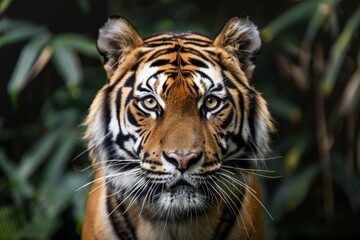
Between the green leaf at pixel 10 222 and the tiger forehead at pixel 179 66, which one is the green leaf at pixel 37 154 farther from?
the tiger forehead at pixel 179 66

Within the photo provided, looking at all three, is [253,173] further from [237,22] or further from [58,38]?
[58,38]

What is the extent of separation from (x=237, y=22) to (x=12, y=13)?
2.88 m

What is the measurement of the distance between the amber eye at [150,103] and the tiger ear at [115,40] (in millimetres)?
155

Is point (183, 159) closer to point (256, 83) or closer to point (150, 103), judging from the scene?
point (150, 103)

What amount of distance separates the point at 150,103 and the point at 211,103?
0.16m

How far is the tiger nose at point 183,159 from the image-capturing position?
200cm

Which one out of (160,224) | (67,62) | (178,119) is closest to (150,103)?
(178,119)

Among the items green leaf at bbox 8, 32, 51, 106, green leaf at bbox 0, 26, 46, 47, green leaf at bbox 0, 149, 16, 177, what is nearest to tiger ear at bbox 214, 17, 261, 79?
green leaf at bbox 8, 32, 51, 106

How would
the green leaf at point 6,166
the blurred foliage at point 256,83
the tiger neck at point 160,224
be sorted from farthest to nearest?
the green leaf at point 6,166
the blurred foliage at point 256,83
the tiger neck at point 160,224

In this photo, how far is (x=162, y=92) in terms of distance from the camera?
2.11m

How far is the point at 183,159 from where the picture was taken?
6.55 feet

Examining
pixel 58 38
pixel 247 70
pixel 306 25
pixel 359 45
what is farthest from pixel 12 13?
pixel 247 70

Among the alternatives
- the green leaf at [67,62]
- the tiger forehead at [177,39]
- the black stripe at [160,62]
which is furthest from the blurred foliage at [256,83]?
the black stripe at [160,62]

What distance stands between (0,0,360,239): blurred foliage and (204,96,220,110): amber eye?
182cm
